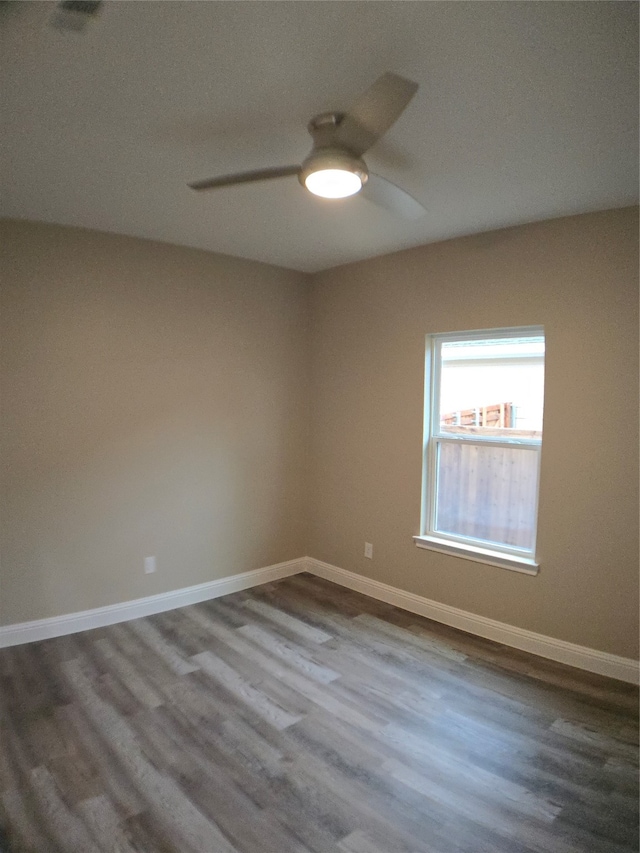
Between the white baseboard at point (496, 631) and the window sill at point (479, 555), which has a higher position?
the window sill at point (479, 555)

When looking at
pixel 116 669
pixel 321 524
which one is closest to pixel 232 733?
pixel 116 669

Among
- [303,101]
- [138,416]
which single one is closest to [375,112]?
[303,101]

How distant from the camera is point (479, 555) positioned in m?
3.33

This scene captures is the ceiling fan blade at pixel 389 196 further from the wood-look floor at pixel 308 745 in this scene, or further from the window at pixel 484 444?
the wood-look floor at pixel 308 745

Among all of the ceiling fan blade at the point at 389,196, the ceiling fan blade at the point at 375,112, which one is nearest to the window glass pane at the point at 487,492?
the ceiling fan blade at the point at 389,196

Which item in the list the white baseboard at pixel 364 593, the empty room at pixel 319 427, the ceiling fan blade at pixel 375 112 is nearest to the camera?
the ceiling fan blade at pixel 375 112

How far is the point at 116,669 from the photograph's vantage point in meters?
2.88

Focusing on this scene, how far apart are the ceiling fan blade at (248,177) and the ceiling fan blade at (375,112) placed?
21 centimetres

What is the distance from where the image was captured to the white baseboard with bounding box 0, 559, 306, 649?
3.15 metres

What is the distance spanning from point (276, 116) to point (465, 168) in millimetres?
903

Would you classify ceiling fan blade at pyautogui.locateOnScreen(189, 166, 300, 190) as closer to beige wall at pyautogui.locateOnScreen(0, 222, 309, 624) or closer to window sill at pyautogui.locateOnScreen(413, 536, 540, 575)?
beige wall at pyautogui.locateOnScreen(0, 222, 309, 624)

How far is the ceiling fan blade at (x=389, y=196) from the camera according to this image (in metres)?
1.90

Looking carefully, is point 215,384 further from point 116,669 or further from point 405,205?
point 405,205

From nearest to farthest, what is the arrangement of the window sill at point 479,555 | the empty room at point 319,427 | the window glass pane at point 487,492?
the empty room at point 319,427
the window sill at point 479,555
the window glass pane at point 487,492
